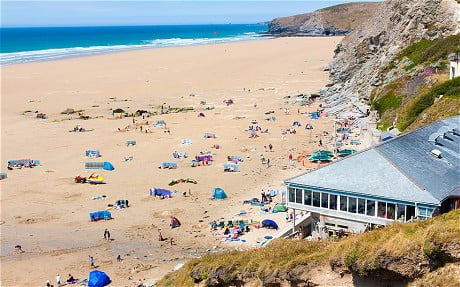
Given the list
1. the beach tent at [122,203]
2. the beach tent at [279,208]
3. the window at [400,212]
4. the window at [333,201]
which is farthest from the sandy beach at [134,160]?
the window at [400,212]

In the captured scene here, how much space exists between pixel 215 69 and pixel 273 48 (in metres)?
43.5

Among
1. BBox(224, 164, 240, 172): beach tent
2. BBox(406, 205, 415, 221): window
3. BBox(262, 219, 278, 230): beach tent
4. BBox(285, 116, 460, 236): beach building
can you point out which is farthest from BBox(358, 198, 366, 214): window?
BBox(224, 164, 240, 172): beach tent

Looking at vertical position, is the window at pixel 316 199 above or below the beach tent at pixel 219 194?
above

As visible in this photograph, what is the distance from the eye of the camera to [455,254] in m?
8.68

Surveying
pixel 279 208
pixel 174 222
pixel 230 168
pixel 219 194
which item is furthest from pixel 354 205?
pixel 230 168

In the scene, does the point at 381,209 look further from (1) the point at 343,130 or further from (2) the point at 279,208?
(1) the point at 343,130

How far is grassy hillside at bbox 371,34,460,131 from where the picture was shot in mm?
31075

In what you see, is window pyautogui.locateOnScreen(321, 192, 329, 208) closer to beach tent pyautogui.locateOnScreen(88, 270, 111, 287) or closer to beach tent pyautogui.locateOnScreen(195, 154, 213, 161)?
beach tent pyautogui.locateOnScreen(88, 270, 111, 287)

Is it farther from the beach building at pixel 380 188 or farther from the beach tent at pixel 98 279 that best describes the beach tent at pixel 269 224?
the beach tent at pixel 98 279

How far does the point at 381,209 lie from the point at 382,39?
49173mm

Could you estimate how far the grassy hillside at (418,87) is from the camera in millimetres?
31075

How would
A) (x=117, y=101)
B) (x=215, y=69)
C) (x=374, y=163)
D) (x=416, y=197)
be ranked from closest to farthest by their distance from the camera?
(x=416, y=197) → (x=374, y=163) → (x=117, y=101) → (x=215, y=69)

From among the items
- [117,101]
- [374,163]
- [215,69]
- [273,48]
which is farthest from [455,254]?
[273,48]

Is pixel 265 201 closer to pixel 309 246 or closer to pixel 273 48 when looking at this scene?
pixel 309 246
